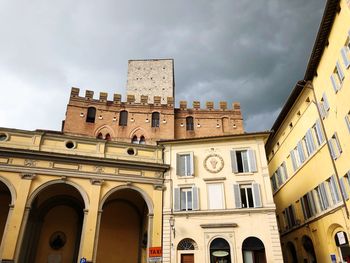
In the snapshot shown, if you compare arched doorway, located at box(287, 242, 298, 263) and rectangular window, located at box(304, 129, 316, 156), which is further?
arched doorway, located at box(287, 242, 298, 263)

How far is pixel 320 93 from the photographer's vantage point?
16.5 m

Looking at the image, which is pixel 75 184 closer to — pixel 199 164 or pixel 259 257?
pixel 199 164

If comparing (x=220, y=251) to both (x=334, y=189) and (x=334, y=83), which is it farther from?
(x=334, y=83)

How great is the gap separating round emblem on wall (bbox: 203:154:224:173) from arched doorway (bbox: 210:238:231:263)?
4471 millimetres

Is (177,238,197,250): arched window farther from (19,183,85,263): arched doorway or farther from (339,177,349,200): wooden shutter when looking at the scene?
(339,177,349,200): wooden shutter

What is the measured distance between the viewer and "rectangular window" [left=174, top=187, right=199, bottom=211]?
18.1 metres

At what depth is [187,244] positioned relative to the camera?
56.2 feet

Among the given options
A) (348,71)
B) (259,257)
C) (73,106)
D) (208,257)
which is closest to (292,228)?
(259,257)

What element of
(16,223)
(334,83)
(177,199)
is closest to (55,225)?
(16,223)

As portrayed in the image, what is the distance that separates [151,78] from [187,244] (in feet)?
77.6

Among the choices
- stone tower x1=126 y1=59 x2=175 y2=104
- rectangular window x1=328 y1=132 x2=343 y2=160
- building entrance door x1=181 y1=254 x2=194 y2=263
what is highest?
stone tower x1=126 y1=59 x2=175 y2=104

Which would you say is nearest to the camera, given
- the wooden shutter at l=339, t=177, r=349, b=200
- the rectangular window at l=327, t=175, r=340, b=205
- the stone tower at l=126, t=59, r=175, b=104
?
the wooden shutter at l=339, t=177, r=349, b=200

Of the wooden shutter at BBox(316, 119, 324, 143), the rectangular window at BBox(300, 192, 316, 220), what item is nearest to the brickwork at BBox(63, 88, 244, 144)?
the rectangular window at BBox(300, 192, 316, 220)

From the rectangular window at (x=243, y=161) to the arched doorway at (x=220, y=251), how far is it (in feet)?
15.0
